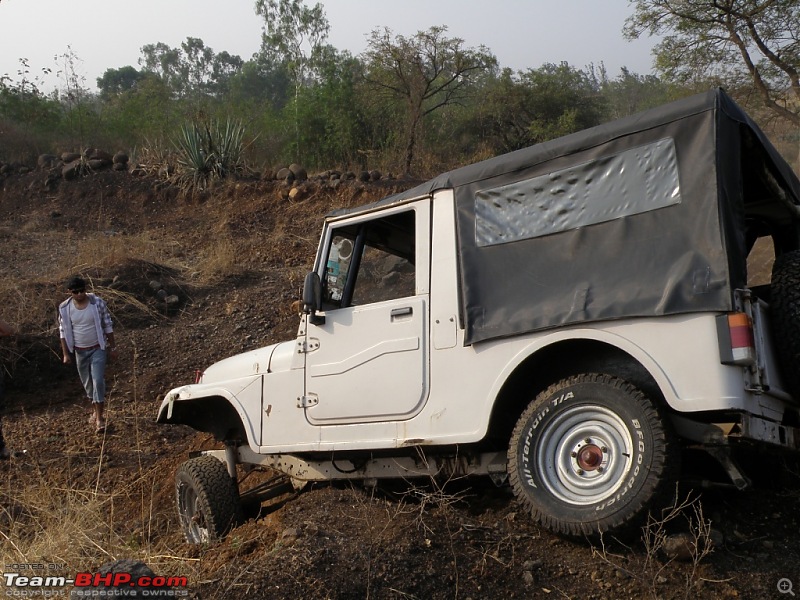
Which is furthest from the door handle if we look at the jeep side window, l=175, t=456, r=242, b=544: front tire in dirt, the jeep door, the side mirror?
l=175, t=456, r=242, b=544: front tire in dirt

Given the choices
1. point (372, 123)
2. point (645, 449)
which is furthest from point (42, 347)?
point (372, 123)

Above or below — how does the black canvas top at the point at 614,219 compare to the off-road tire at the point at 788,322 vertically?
above

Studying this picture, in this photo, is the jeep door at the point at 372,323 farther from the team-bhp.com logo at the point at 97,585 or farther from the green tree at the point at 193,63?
the green tree at the point at 193,63

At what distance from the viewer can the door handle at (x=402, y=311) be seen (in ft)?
16.8

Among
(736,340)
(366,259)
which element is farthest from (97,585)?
(736,340)

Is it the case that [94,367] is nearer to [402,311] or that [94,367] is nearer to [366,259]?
[366,259]

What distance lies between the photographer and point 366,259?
5703mm

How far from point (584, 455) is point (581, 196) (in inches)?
55.7

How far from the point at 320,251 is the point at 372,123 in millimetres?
15264

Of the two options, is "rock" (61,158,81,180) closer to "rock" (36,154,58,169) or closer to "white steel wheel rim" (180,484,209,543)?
"rock" (36,154,58,169)

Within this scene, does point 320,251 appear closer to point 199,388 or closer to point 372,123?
point 199,388

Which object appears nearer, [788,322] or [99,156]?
[788,322]

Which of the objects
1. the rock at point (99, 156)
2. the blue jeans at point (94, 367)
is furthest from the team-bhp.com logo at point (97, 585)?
the rock at point (99, 156)

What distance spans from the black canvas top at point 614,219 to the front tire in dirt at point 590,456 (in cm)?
41
